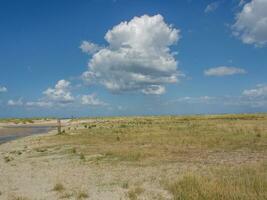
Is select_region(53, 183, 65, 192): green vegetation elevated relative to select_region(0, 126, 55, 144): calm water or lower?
lower

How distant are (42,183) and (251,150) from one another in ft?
46.9

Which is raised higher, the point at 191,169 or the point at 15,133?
the point at 15,133

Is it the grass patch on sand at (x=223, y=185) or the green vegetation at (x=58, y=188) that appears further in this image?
the green vegetation at (x=58, y=188)

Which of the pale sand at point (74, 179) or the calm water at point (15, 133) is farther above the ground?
the calm water at point (15, 133)

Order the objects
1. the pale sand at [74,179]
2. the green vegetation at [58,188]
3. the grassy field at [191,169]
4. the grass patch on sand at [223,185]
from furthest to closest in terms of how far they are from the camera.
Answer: the green vegetation at [58,188] < the pale sand at [74,179] < the grassy field at [191,169] < the grass patch on sand at [223,185]

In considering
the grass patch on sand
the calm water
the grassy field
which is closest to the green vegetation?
the grassy field

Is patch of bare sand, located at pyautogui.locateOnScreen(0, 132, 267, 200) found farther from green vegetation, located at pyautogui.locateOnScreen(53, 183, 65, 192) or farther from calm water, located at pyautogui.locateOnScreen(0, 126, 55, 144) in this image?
calm water, located at pyautogui.locateOnScreen(0, 126, 55, 144)

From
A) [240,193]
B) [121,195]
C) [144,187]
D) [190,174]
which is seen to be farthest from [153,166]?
[240,193]

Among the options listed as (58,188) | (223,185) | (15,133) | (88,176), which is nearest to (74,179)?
(88,176)

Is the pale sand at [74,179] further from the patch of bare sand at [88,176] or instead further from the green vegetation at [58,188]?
the green vegetation at [58,188]

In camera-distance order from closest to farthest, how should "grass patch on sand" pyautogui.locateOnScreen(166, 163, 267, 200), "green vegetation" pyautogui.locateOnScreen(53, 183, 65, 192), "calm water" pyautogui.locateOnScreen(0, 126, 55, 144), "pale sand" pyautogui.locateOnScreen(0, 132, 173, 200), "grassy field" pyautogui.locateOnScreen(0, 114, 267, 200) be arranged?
"grass patch on sand" pyautogui.locateOnScreen(166, 163, 267, 200) → "grassy field" pyautogui.locateOnScreen(0, 114, 267, 200) → "pale sand" pyautogui.locateOnScreen(0, 132, 173, 200) → "green vegetation" pyautogui.locateOnScreen(53, 183, 65, 192) → "calm water" pyautogui.locateOnScreen(0, 126, 55, 144)

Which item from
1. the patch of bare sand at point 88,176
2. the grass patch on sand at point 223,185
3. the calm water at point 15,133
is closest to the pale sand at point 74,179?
the patch of bare sand at point 88,176

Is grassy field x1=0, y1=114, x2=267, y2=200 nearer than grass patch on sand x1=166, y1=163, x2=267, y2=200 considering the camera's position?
No

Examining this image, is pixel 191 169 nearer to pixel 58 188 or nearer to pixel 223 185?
pixel 223 185
